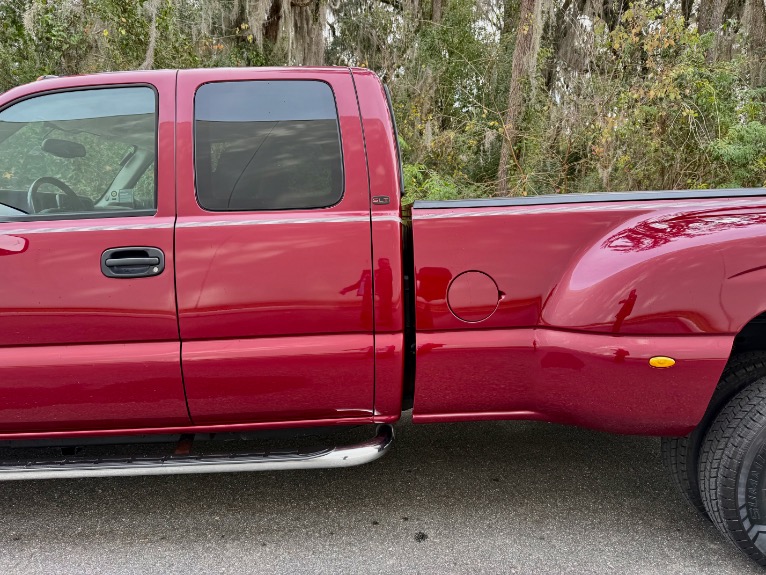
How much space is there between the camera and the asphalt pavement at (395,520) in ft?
7.92

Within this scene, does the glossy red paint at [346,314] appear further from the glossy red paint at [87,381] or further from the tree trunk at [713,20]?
the tree trunk at [713,20]

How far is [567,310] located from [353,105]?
45.3 inches

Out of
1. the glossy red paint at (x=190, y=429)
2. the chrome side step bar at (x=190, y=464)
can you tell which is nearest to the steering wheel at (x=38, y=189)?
the glossy red paint at (x=190, y=429)

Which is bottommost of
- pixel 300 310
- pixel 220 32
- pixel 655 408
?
pixel 655 408

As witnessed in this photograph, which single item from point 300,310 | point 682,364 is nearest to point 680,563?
point 682,364

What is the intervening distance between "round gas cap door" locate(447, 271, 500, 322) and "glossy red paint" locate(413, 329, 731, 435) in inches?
3.0

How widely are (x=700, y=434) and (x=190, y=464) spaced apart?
199cm

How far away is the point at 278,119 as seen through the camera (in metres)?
2.42

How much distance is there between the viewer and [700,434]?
2.40 metres

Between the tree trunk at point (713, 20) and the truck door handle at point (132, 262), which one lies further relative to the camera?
the tree trunk at point (713, 20)

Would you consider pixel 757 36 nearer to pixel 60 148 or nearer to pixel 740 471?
pixel 740 471

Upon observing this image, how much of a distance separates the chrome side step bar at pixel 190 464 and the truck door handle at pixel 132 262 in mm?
735

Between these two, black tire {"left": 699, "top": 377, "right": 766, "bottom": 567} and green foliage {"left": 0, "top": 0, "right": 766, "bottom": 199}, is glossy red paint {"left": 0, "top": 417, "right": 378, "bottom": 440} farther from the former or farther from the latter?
green foliage {"left": 0, "top": 0, "right": 766, "bottom": 199}

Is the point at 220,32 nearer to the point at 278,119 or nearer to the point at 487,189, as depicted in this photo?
the point at 487,189
